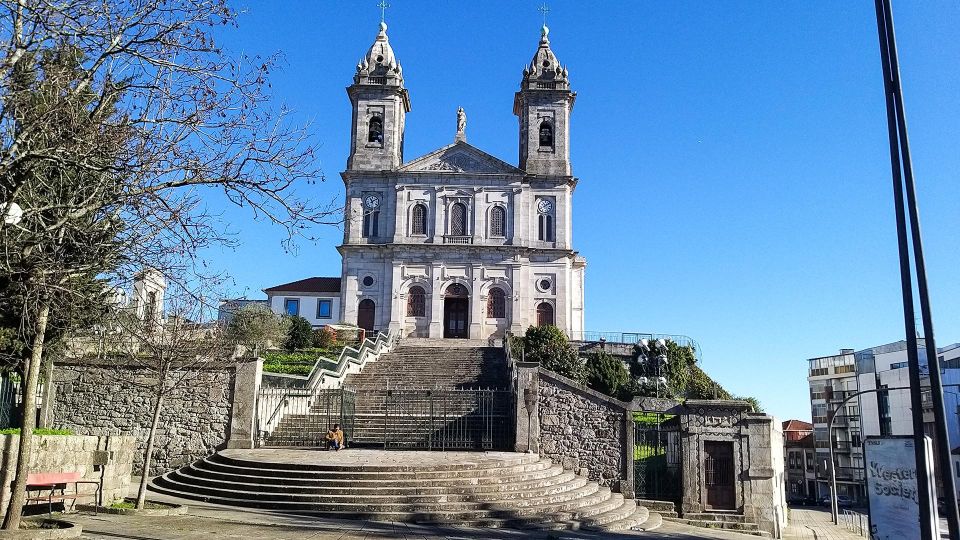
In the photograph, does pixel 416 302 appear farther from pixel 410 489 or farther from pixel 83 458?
pixel 83 458

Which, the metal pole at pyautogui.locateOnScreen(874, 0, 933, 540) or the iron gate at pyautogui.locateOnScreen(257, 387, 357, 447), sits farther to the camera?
the iron gate at pyautogui.locateOnScreen(257, 387, 357, 447)

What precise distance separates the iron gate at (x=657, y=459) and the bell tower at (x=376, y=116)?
30.6 m

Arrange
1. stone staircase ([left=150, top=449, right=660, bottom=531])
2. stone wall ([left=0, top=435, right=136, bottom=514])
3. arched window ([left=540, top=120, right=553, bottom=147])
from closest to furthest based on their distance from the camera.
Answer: stone wall ([left=0, top=435, right=136, bottom=514])
stone staircase ([left=150, top=449, right=660, bottom=531])
arched window ([left=540, top=120, right=553, bottom=147])

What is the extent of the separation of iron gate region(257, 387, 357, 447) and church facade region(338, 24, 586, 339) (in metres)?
21.5

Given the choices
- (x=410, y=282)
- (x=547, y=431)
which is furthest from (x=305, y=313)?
(x=547, y=431)

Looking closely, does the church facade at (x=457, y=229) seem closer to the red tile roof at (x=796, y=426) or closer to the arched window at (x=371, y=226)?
the arched window at (x=371, y=226)

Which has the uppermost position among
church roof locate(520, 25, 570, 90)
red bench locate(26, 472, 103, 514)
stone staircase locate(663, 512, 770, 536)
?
church roof locate(520, 25, 570, 90)

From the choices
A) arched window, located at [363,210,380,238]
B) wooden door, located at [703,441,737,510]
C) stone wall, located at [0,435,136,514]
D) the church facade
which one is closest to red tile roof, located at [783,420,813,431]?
the church facade

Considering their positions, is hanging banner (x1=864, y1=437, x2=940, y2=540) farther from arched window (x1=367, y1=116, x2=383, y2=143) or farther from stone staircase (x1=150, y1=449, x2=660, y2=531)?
arched window (x1=367, y1=116, x2=383, y2=143)

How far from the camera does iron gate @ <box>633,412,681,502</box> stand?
1914cm

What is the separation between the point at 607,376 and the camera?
31.3m

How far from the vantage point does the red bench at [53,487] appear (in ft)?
38.9

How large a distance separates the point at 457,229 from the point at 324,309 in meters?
20.5

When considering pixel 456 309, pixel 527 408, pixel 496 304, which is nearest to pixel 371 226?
pixel 456 309
